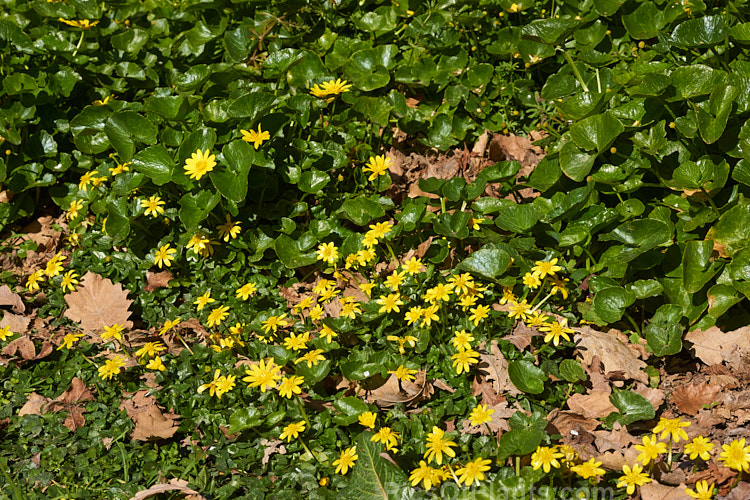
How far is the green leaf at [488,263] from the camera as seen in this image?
2885 mm

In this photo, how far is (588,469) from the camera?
2.22 metres

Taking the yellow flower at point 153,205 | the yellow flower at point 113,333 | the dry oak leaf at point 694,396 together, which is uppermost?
the yellow flower at point 153,205

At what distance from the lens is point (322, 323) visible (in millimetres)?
2973

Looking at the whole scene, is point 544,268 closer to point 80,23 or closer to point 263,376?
point 263,376

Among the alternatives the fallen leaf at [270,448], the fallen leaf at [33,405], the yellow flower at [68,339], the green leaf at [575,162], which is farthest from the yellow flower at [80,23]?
the green leaf at [575,162]

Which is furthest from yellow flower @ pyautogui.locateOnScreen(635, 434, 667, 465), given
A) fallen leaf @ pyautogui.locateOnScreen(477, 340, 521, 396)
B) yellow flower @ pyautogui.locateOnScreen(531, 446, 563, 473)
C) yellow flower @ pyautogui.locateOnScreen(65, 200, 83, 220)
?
yellow flower @ pyautogui.locateOnScreen(65, 200, 83, 220)

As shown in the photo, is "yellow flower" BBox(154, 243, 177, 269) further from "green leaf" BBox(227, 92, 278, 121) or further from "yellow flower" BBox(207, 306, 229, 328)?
"green leaf" BBox(227, 92, 278, 121)

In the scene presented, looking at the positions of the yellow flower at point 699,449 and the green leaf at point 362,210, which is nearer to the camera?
the yellow flower at point 699,449

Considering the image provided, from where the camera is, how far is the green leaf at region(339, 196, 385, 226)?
3232 millimetres

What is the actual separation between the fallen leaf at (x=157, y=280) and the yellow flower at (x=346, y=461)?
1.40 m

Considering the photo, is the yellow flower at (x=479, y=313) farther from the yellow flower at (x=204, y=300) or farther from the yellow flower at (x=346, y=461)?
the yellow flower at (x=204, y=300)

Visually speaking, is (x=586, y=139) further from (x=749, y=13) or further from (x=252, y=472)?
(x=252, y=472)

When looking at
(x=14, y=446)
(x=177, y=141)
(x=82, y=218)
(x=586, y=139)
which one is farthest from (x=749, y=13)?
(x=14, y=446)

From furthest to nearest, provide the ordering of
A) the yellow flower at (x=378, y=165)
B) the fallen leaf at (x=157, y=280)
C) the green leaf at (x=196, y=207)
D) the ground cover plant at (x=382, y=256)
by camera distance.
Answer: the fallen leaf at (x=157, y=280) → the yellow flower at (x=378, y=165) → the green leaf at (x=196, y=207) → the ground cover plant at (x=382, y=256)
